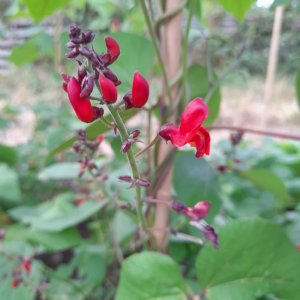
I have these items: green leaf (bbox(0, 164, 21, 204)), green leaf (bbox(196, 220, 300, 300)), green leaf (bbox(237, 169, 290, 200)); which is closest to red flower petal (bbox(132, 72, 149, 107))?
green leaf (bbox(196, 220, 300, 300))

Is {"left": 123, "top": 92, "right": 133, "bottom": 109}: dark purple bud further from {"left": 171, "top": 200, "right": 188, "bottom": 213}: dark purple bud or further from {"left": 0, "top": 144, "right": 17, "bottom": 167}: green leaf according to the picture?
{"left": 0, "top": 144, "right": 17, "bottom": 167}: green leaf

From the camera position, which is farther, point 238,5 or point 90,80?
point 238,5

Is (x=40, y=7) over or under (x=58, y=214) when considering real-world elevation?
over

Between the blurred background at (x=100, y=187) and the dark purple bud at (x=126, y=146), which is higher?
the dark purple bud at (x=126, y=146)

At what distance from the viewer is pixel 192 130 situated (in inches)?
14.0

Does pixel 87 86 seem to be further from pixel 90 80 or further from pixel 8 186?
pixel 8 186

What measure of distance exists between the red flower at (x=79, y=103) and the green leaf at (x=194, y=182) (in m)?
0.29

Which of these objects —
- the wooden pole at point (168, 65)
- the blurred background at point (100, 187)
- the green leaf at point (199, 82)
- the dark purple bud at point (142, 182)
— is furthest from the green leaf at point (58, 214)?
the dark purple bud at point (142, 182)

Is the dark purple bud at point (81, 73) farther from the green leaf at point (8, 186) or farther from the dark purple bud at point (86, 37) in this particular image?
the green leaf at point (8, 186)

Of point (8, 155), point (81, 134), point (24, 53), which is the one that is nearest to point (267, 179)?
point (81, 134)

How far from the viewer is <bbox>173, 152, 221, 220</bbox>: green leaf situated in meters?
0.63

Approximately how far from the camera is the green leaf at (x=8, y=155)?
1.36m

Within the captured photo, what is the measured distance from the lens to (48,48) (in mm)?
1112

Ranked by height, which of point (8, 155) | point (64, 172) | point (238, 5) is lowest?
point (8, 155)
